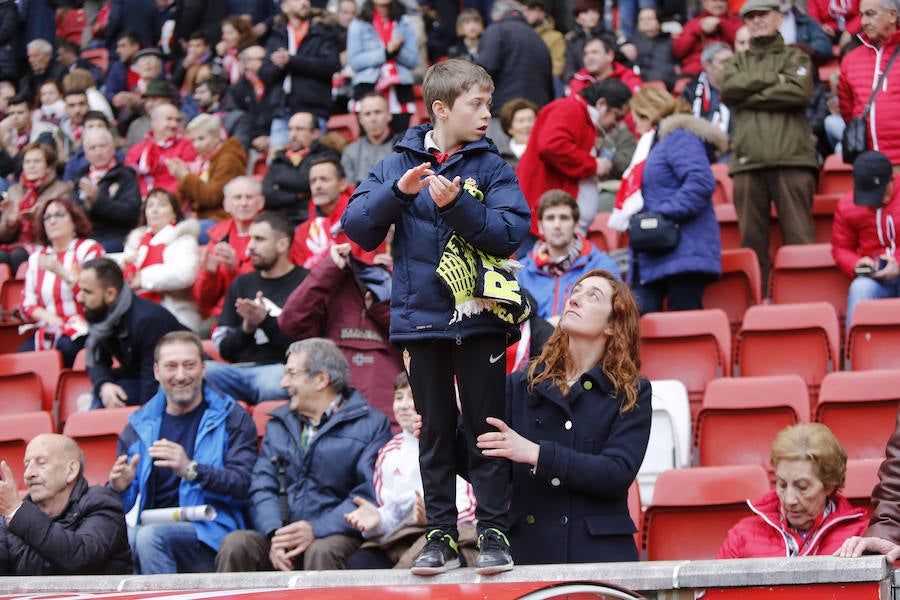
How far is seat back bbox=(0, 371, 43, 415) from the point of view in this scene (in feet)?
25.9

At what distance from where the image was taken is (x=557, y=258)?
677cm

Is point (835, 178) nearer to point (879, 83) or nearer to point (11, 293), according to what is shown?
point (879, 83)

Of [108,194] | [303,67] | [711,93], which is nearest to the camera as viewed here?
[108,194]

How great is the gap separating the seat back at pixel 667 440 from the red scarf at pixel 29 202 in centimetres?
596

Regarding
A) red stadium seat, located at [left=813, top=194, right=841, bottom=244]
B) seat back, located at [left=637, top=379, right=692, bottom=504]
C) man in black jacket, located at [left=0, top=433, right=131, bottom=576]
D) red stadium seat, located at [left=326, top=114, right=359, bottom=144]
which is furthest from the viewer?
red stadium seat, located at [left=326, top=114, right=359, bottom=144]

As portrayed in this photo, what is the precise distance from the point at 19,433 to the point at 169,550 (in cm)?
180

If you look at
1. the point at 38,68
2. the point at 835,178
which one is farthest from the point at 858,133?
the point at 38,68

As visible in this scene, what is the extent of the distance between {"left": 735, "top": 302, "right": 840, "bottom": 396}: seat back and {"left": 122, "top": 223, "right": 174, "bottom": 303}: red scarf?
360cm

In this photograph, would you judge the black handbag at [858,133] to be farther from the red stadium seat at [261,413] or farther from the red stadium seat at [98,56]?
the red stadium seat at [98,56]

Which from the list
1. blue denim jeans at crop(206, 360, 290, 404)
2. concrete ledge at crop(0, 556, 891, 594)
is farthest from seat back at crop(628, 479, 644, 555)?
blue denim jeans at crop(206, 360, 290, 404)

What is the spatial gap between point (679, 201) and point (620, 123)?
8.47 ft

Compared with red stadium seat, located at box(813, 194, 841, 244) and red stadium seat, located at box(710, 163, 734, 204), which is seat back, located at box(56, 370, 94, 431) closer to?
red stadium seat, located at box(710, 163, 734, 204)

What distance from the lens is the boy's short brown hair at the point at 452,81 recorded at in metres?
3.80

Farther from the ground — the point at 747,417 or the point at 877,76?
the point at 877,76
